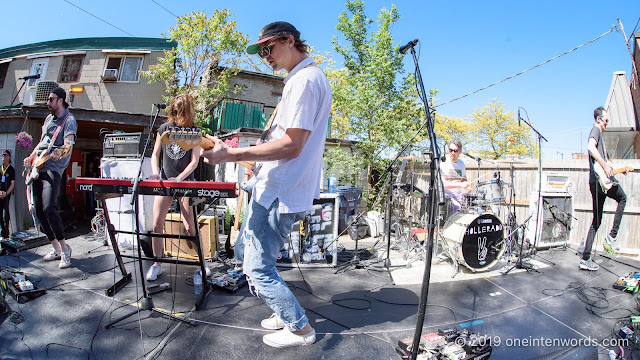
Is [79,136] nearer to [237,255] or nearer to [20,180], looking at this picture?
[20,180]

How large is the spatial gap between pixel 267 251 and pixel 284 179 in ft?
1.54

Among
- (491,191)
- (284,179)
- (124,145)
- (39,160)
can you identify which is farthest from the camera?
(124,145)

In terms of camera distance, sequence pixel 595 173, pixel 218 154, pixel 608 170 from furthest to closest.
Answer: pixel 595 173
pixel 608 170
pixel 218 154

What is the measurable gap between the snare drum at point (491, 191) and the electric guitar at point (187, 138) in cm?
369

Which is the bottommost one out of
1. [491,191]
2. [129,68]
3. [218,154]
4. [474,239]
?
[474,239]

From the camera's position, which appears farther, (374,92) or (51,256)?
(374,92)

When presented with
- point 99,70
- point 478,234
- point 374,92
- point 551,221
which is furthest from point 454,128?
point 478,234

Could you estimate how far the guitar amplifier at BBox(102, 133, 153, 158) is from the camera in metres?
5.45

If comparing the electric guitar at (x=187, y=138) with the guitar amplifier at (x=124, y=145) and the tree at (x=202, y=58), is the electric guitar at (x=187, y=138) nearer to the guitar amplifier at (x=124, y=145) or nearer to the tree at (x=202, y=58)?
the guitar amplifier at (x=124, y=145)

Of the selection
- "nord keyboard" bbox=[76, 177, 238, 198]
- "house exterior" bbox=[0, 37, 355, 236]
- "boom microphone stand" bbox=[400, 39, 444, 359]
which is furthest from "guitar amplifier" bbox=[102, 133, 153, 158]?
"boom microphone stand" bbox=[400, 39, 444, 359]

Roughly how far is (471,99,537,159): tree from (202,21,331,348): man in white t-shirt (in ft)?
94.6

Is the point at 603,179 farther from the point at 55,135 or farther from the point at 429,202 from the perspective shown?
the point at 55,135

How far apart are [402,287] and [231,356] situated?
7.00 feet

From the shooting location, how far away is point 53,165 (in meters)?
3.79
